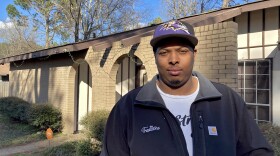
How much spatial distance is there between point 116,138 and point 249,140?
741 mm

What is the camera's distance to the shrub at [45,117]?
426 inches

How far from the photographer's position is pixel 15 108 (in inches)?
512

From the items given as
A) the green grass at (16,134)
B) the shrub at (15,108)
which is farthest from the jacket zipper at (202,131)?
the shrub at (15,108)

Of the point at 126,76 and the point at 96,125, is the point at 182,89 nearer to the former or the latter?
the point at 96,125

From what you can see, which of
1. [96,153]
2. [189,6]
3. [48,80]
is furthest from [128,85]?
[189,6]

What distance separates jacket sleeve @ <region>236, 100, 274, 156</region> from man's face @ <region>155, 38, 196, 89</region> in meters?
0.40

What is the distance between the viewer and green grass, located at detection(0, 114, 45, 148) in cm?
1001

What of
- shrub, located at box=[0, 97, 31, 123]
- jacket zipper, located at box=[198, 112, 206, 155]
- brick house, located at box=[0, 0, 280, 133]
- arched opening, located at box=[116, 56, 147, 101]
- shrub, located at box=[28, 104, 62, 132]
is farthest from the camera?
shrub, located at box=[0, 97, 31, 123]

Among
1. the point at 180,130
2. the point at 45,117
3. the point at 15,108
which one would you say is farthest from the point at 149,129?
the point at 15,108

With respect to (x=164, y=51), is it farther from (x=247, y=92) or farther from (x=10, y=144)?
(x=10, y=144)

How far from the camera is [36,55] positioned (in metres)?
12.3

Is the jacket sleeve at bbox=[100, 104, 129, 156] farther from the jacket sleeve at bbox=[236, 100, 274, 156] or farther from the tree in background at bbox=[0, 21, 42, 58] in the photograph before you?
the tree in background at bbox=[0, 21, 42, 58]

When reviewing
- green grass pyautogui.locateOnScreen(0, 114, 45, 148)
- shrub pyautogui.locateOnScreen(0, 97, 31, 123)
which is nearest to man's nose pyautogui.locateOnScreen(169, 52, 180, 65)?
green grass pyautogui.locateOnScreen(0, 114, 45, 148)

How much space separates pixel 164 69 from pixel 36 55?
11223mm
